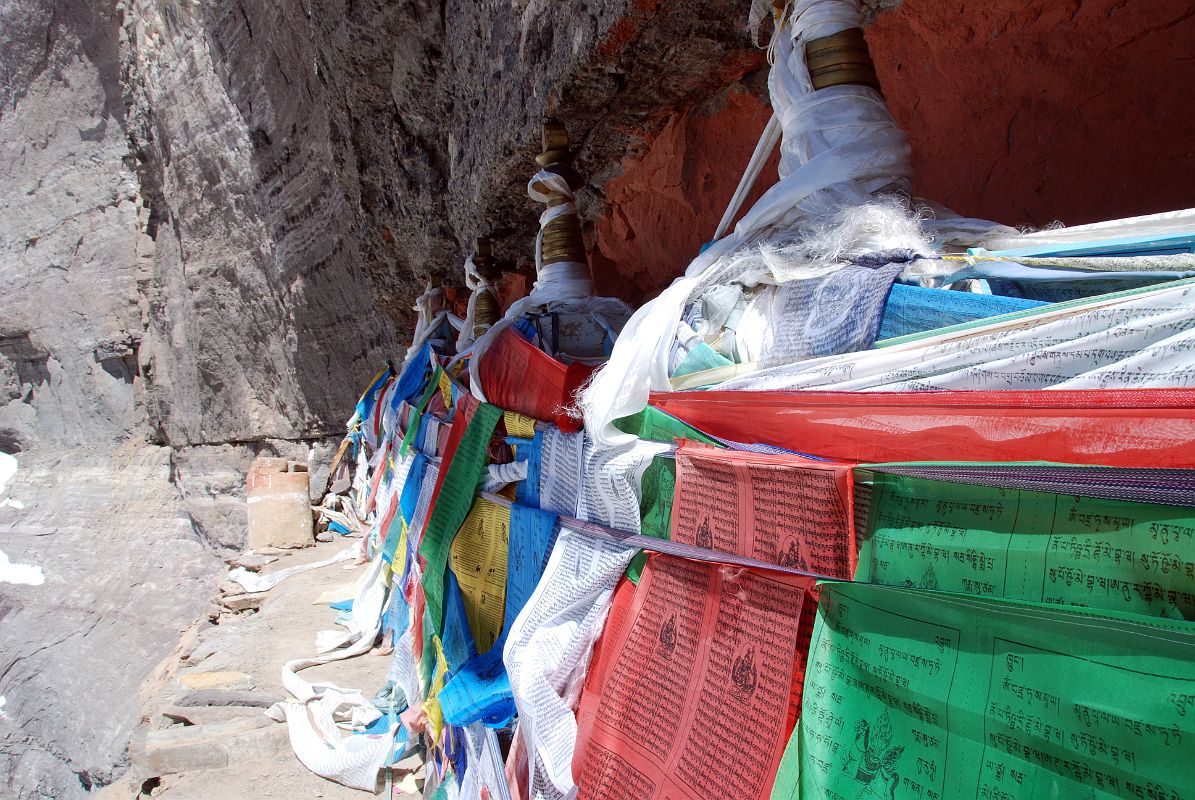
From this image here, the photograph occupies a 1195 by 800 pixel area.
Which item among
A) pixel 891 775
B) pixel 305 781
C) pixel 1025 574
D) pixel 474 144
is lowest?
pixel 305 781

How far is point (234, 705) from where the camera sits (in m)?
3.32

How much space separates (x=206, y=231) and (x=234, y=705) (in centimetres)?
537

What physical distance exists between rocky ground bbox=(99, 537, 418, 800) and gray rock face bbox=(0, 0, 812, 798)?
130 centimetres

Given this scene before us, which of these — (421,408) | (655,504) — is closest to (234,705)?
(421,408)

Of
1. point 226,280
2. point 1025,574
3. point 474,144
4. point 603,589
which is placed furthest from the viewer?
point 226,280

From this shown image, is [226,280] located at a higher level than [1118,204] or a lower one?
higher

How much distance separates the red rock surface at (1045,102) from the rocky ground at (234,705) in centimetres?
258

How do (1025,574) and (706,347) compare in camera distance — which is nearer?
(1025,574)

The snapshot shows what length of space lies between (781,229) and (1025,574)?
0.59 m

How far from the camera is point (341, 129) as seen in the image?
11.0 feet

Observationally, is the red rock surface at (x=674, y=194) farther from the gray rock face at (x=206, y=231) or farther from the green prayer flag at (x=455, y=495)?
the green prayer flag at (x=455, y=495)

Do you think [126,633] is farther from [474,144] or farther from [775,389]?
[775,389]

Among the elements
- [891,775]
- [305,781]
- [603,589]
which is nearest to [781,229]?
[603,589]

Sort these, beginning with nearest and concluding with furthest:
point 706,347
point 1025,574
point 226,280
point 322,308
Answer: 1. point 1025,574
2. point 706,347
3. point 322,308
4. point 226,280
